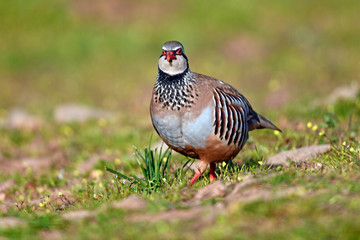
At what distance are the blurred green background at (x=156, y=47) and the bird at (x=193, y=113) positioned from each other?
288 inches

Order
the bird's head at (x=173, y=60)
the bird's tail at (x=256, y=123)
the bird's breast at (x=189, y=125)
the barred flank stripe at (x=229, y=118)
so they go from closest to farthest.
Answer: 1. the bird's breast at (x=189, y=125)
2. the barred flank stripe at (x=229, y=118)
3. the bird's head at (x=173, y=60)
4. the bird's tail at (x=256, y=123)

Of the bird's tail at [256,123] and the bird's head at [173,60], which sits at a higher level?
the bird's head at [173,60]

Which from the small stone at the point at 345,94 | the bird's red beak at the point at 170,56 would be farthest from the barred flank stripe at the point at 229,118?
the small stone at the point at 345,94

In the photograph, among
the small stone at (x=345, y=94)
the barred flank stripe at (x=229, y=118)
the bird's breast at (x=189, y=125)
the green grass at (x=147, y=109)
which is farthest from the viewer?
the small stone at (x=345, y=94)

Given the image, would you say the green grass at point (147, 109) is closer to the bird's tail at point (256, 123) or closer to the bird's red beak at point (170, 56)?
the bird's tail at point (256, 123)

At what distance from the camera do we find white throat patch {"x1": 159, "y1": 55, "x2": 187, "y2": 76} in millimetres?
6273

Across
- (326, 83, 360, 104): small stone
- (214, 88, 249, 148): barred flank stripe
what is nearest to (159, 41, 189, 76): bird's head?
(214, 88, 249, 148): barred flank stripe

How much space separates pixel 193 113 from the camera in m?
6.02

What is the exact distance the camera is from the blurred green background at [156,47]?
15.0m

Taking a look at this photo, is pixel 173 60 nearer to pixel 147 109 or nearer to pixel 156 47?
pixel 147 109

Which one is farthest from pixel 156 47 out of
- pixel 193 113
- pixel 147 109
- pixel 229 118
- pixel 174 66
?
pixel 193 113

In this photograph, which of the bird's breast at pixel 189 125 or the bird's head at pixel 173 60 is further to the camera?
the bird's head at pixel 173 60

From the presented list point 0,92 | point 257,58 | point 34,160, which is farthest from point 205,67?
point 34,160

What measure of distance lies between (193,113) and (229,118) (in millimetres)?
479
